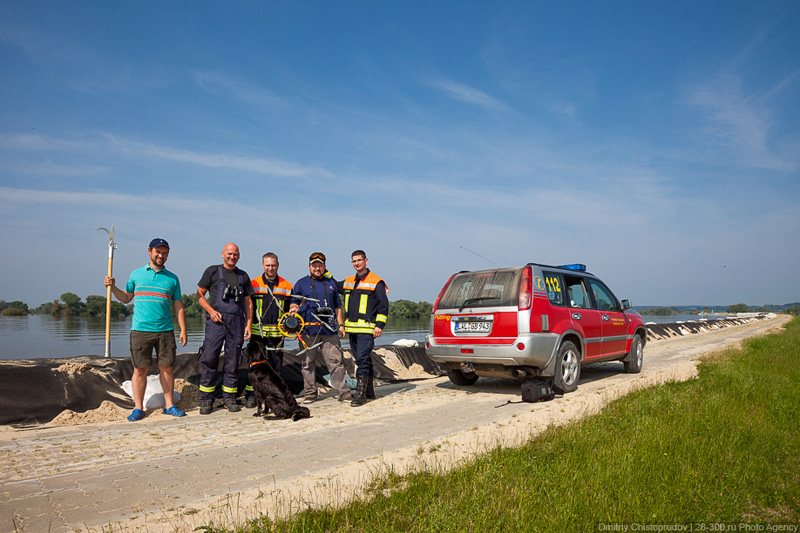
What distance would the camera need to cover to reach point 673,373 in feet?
29.9

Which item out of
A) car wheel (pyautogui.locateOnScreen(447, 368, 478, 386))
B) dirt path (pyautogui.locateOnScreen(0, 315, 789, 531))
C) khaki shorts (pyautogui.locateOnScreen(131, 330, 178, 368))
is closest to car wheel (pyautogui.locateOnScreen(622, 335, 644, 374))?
dirt path (pyautogui.locateOnScreen(0, 315, 789, 531))

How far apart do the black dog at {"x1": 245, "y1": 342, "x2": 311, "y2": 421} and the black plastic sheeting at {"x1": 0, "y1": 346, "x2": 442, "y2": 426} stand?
4.29ft

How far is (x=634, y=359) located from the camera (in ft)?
32.0

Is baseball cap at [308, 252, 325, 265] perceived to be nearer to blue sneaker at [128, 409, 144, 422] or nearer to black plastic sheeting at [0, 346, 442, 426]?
black plastic sheeting at [0, 346, 442, 426]

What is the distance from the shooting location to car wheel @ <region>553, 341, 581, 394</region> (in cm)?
721

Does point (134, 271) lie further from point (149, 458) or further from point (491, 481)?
point (491, 481)

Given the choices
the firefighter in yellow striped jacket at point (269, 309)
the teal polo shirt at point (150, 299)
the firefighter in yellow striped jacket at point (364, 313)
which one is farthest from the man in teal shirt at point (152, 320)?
the firefighter in yellow striped jacket at point (364, 313)

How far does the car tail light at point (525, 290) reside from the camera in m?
6.83

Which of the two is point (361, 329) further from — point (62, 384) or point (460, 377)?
point (62, 384)

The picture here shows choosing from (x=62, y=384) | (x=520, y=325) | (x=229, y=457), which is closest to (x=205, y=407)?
(x=62, y=384)

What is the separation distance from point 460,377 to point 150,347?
483 cm

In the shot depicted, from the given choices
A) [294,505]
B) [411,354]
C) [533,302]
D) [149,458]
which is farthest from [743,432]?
[411,354]

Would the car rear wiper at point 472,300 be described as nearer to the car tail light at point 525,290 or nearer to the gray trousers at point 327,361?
the car tail light at point 525,290

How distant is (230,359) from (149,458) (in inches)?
93.2
